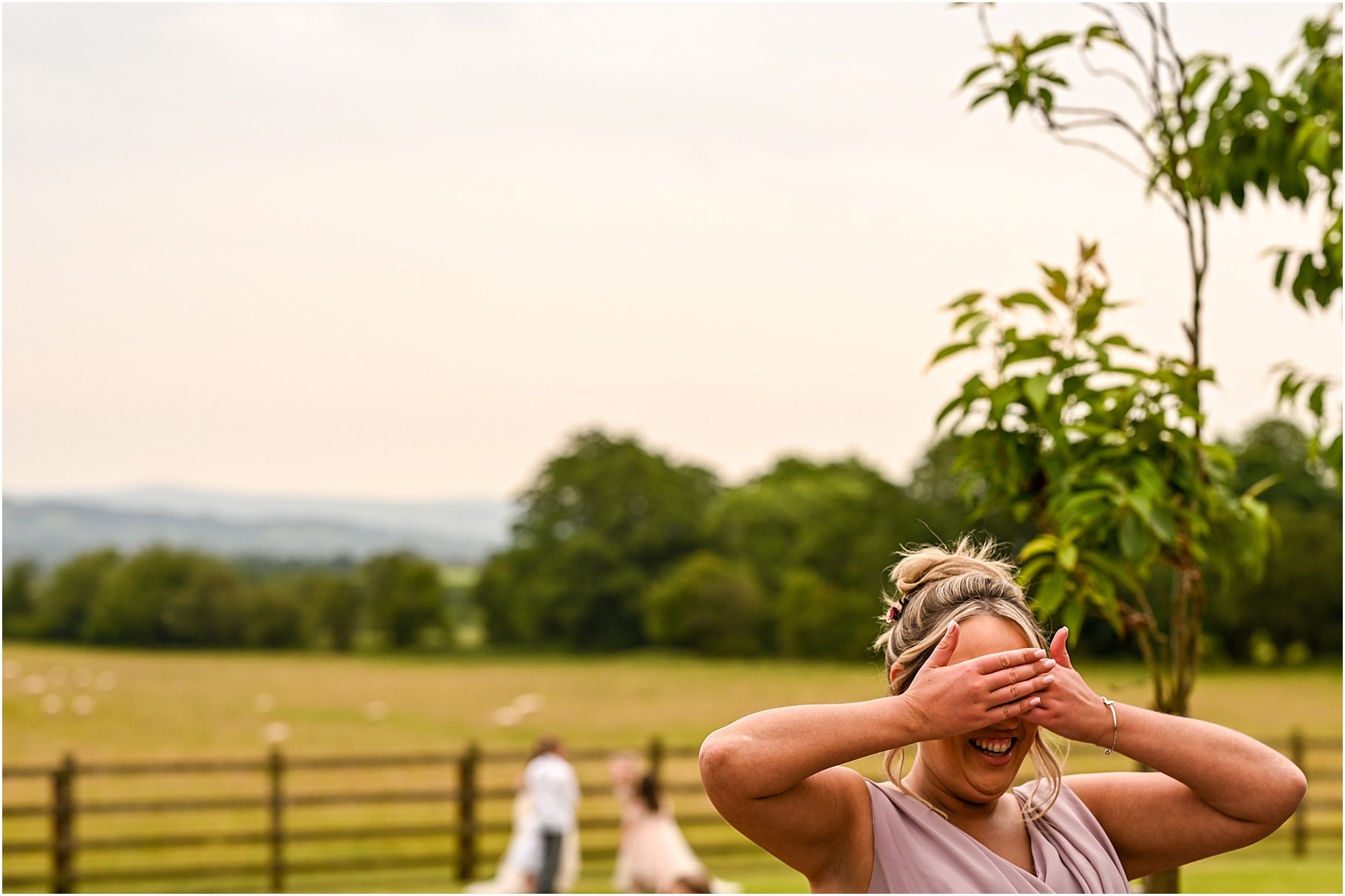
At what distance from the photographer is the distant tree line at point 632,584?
142 ft

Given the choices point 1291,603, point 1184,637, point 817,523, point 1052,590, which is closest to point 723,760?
point 1052,590

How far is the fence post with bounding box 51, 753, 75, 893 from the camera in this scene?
1238cm

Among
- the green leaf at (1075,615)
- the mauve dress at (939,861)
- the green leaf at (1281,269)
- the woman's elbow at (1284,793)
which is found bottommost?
the mauve dress at (939,861)

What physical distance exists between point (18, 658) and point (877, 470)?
39.9 meters

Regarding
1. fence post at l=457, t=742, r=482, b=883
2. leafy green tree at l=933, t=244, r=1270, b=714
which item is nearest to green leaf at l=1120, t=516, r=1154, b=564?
leafy green tree at l=933, t=244, r=1270, b=714

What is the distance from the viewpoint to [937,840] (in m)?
1.77

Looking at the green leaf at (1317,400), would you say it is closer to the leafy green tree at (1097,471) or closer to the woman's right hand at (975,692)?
the leafy green tree at (1097,471)

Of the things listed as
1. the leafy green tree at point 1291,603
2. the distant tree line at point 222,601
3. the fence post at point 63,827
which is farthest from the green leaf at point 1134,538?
the distant tree line at point 222,601

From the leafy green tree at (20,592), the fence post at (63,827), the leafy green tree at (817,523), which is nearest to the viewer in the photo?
the fence post at (63,827)

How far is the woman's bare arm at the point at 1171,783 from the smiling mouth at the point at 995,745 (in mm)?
79

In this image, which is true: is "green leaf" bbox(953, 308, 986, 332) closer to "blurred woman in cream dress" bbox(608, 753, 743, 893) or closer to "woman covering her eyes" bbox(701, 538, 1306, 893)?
"woman covering her eyes" bbox(701, 538, 1306, 893)

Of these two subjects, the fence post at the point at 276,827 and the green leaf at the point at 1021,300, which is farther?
the fence post at the point at 276,827

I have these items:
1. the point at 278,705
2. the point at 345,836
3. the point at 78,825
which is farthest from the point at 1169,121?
the point at 278,705

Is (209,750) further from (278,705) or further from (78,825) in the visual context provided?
(278,705)
